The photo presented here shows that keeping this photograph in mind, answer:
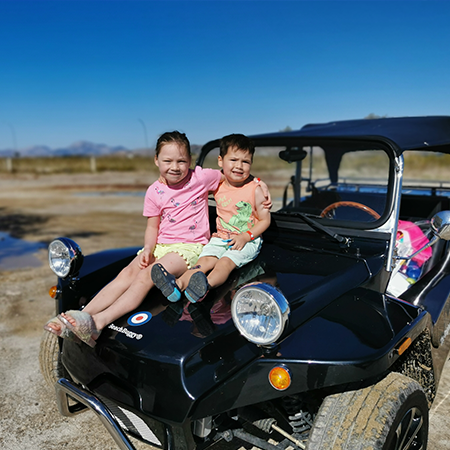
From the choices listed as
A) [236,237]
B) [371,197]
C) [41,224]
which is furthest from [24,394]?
[41,224]

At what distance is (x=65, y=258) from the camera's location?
2908mm

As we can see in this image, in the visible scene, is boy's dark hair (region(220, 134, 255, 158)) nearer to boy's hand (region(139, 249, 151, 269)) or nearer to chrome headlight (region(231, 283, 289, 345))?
boy's hand (region(139, 249, 151, 269))

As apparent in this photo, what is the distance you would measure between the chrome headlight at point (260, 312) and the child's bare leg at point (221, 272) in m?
0.47

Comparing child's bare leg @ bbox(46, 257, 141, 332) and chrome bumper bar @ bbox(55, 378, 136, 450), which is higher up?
child's bare leg @ bbox(46, 257, 141, 332)

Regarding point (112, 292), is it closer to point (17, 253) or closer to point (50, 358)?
point (50, 358)

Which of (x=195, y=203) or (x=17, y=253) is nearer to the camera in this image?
(x=195, y=203)

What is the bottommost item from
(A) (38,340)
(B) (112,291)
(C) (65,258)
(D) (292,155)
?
(A) (38,340)

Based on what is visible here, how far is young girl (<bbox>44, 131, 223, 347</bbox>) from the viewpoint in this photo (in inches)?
94.0

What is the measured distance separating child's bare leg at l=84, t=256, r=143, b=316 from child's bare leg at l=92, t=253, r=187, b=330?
0.05 meters

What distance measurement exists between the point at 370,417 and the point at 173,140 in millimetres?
1858

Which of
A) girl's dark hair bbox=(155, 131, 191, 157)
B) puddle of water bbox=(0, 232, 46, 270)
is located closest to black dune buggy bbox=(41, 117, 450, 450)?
girl's dark hair bbox=(155, 131, 191, 157)

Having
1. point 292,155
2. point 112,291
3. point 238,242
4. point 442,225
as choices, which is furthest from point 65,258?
point 442,225

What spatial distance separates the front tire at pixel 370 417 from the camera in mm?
1807

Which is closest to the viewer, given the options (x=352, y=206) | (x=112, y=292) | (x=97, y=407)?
(x=97, y=407)
